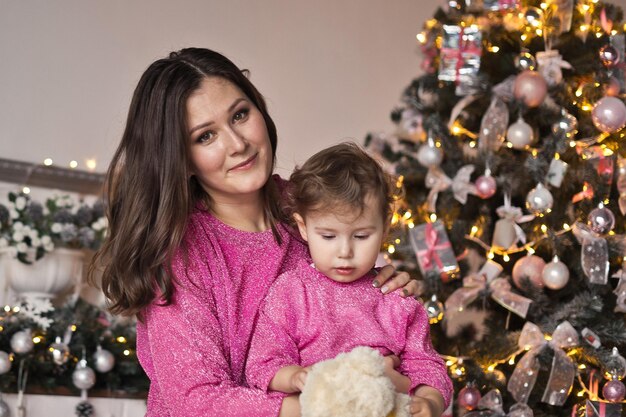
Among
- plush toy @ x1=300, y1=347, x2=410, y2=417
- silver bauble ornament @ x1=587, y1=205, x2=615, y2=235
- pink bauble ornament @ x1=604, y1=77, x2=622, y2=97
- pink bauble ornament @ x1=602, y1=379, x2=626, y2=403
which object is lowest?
pink bauble ornament @ x1=602, y1=379, x2=626, y2=403

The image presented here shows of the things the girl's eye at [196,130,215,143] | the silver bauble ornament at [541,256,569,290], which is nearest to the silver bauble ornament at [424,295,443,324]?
the silver bauble ornament at [541,256,569,290]

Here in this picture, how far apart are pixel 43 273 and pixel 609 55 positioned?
2.56 meters

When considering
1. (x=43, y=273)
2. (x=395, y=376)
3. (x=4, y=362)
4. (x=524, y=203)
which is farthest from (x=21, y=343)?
(x=395, y=376)

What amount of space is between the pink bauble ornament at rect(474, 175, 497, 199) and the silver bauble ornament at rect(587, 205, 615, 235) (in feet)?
1.26

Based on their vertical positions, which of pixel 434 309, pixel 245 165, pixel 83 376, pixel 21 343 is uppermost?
pixel 245 165

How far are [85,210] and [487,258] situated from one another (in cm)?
177

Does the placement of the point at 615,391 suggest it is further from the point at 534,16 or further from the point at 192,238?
the point at 192,238

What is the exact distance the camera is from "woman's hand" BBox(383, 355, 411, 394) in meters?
1.90

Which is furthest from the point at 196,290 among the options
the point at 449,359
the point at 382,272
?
the point at 449,359

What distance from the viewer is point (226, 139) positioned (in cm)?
212

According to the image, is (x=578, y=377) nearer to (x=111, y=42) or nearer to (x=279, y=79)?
(x=279, y=79)

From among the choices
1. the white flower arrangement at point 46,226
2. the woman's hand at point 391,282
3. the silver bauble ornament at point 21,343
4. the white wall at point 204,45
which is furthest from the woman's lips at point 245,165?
the white wall at point 204,45

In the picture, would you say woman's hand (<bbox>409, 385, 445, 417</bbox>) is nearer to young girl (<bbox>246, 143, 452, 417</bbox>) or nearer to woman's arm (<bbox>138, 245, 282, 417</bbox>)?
young girl (<bbox>246, 143, 452, 417</bbox>)

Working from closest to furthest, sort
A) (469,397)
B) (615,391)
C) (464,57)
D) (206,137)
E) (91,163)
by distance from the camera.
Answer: (206,137), (615,391), (469,397), (464,57), (91,163)
